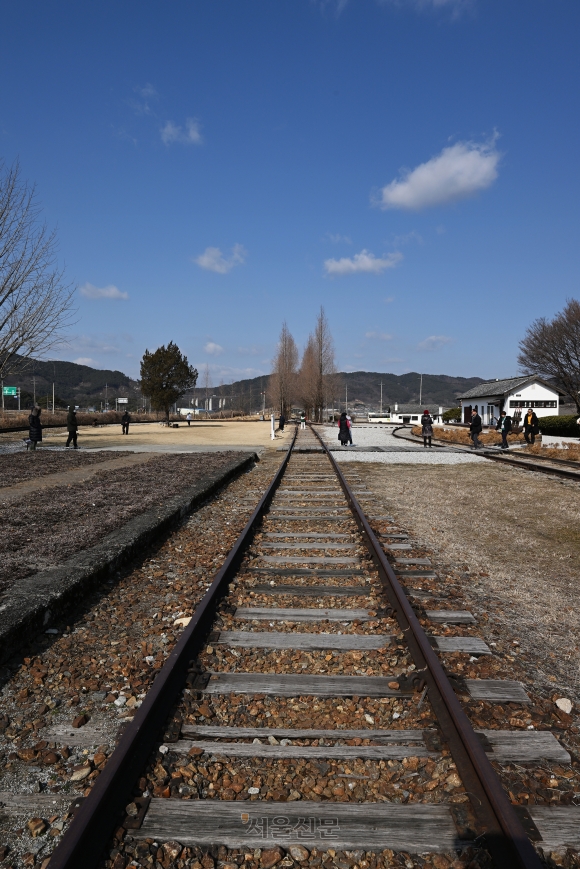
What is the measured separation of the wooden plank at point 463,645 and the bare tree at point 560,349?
52.6 m

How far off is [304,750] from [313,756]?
6 centimetres

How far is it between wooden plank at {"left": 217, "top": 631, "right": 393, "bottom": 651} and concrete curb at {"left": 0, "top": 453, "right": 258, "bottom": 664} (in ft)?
4.43

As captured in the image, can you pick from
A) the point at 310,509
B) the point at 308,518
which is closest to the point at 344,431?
the point at 310,509

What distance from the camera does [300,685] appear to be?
3307 millimetres

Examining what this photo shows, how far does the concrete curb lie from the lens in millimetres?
3885

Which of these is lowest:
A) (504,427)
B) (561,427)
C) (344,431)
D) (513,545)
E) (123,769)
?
(513,545)

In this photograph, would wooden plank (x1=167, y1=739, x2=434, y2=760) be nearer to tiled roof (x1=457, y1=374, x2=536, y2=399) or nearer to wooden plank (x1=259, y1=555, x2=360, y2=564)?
wooden plank (x1=259, y1=555, x2=360, y2=564)

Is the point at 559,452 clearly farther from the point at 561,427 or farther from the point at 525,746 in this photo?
the point at 561,427

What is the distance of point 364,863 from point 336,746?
670mm

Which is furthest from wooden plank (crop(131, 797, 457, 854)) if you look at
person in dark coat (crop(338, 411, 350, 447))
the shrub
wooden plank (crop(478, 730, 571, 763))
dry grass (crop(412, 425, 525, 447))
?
the shrub

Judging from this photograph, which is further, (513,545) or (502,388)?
(502,388)

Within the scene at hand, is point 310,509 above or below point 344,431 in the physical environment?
below

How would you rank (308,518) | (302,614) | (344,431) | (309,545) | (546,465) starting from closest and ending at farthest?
(302,614) → (309,545) → (308,518) → (546,465) → (344,431)

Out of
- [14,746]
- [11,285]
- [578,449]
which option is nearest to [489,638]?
[14,746]
